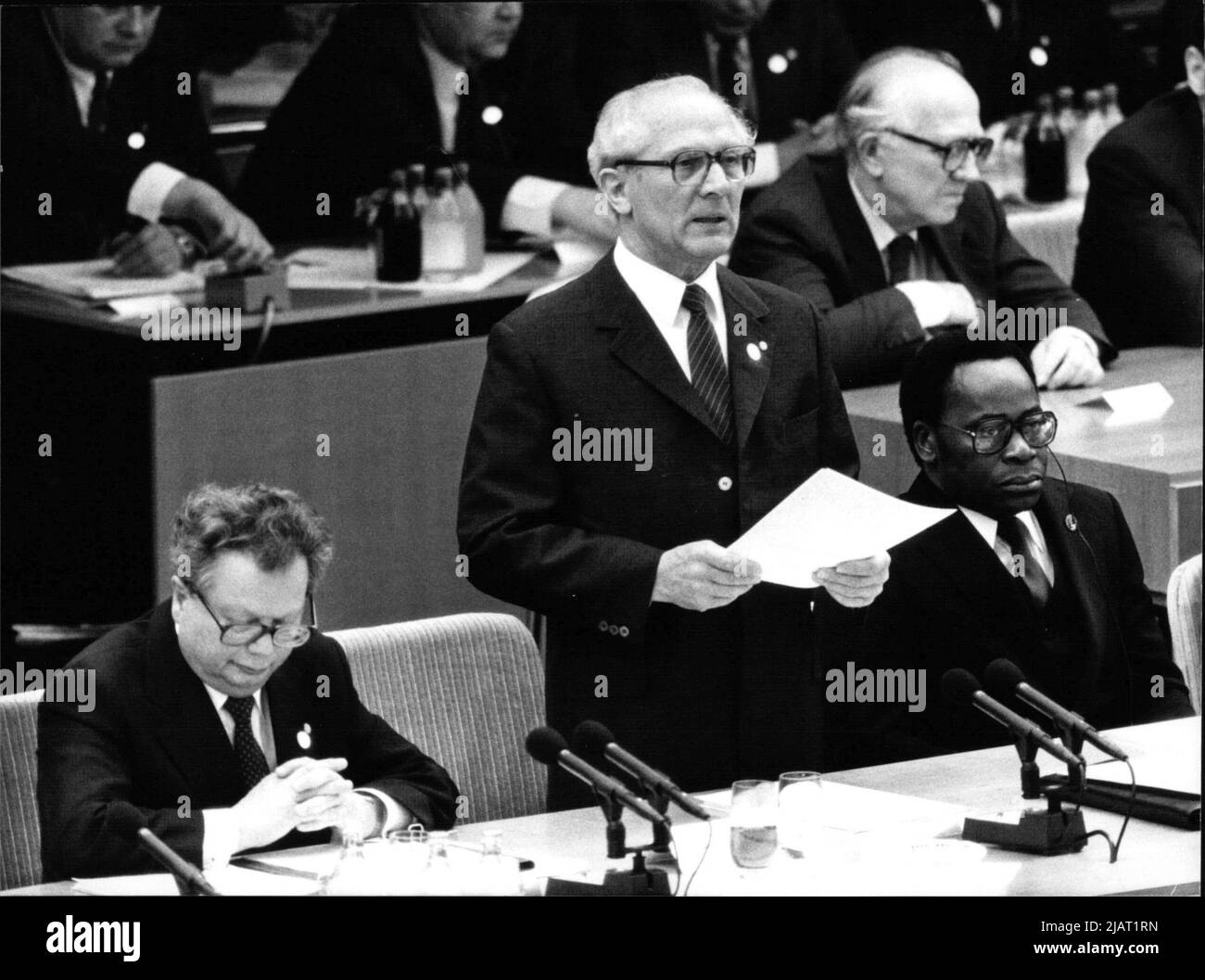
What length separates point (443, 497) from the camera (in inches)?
213

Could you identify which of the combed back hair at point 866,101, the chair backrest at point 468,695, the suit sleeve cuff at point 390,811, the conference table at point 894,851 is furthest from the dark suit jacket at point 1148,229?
the suit sleeve cuff at point 390,811

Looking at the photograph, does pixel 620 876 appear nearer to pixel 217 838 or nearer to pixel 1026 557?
pixel 217 838

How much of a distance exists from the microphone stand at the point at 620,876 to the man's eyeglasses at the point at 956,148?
77.2 inches

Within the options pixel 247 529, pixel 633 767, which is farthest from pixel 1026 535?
pixel 247 529

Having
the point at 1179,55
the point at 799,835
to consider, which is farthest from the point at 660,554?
the point at 1179,55

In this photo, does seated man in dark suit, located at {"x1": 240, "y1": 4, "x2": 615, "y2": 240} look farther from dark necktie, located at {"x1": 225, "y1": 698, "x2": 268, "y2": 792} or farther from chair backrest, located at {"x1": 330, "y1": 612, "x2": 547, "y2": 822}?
dark necktie, located at {"x1": 225, "y1": 698, "x2": 268, "y2": 792}

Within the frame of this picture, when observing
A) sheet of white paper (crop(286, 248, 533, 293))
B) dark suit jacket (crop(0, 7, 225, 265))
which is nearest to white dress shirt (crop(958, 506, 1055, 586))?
sheet of white paper (crop(286, 248, 533, 293))

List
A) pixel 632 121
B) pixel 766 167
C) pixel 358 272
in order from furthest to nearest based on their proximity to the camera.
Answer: pixel 766 167, pixel 358 272, pixel 632 121

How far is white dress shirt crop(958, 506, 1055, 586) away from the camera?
12.9 ft

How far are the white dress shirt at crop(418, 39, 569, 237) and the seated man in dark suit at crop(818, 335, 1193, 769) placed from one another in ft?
7.11

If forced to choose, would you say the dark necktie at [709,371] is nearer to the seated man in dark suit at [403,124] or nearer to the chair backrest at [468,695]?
the chair backrest at [468,695]

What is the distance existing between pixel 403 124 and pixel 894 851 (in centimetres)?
307

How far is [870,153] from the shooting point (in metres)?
4.74

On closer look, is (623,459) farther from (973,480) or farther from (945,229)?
(945,229)
